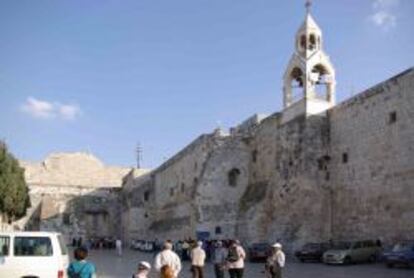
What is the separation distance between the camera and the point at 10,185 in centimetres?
3225

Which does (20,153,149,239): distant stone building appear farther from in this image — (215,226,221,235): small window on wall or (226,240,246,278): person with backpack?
(226,240,246,278): person with backpack

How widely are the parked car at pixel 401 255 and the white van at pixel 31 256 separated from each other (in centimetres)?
1410

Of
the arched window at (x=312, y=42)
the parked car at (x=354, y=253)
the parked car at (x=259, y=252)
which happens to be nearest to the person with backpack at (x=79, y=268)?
the parked car at (x=354, y=253)

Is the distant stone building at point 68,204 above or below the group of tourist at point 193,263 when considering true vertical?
above

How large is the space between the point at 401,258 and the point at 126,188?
41353mm

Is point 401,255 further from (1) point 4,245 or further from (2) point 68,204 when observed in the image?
(2) point 68,204

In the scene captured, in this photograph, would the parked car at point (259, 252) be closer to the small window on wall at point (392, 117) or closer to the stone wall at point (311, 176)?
the stone wall at point (311, 176)

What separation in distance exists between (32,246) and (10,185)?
68.2 ft

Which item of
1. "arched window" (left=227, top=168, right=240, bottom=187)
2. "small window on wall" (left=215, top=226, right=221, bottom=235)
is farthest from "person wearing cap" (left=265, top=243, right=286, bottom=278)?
"arched window" (left=227, top=168, right=240, bottom=187)

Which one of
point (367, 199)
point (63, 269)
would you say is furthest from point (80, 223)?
point (63, 269)

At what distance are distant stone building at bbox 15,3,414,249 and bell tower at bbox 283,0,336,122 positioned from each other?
50 mm

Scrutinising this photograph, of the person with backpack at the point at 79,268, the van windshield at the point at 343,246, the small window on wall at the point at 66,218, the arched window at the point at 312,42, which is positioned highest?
the arched window at the point at 312,42

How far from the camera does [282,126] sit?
34031 millimetres

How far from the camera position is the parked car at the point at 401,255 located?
23100 millimetres
